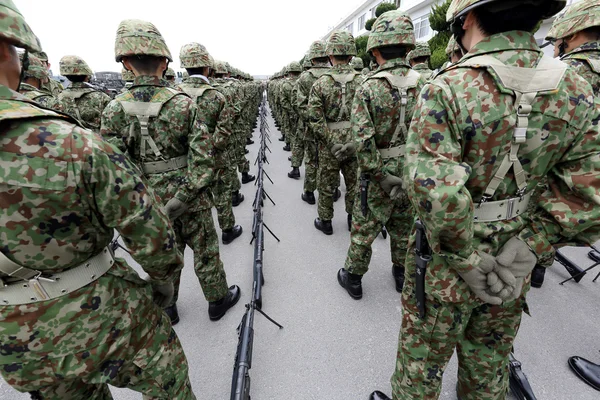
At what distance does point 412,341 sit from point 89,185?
5.78 ft

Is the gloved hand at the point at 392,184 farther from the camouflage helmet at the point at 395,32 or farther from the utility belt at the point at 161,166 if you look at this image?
the utility belt at the point at 161,166

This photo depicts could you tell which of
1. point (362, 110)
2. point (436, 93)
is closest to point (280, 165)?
point (362, 110)

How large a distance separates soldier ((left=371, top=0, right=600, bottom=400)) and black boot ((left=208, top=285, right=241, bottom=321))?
2.13 m

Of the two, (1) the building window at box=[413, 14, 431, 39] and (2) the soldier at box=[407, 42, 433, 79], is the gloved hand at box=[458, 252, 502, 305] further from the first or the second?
(1) the building window at box=[413, 14, 431, 39]

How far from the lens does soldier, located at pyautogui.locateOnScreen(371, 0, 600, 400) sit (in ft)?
3.98

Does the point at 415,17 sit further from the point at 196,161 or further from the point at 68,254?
the point at 68,254

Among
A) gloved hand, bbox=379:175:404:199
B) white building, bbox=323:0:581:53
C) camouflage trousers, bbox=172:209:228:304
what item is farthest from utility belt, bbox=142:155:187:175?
white building, bbox=323:0:581:53

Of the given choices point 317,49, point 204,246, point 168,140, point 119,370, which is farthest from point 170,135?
point 317,49

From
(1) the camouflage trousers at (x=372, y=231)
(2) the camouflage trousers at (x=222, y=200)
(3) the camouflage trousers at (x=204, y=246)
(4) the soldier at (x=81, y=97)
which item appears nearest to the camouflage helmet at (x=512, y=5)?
(1) the camouflage trousers at (x=372, y=231)

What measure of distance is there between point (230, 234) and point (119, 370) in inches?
119

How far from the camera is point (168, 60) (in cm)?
235

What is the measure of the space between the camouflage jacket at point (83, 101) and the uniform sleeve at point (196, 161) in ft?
11.5

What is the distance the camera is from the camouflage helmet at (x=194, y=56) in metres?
3.90

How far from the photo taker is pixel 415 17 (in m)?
23.7
